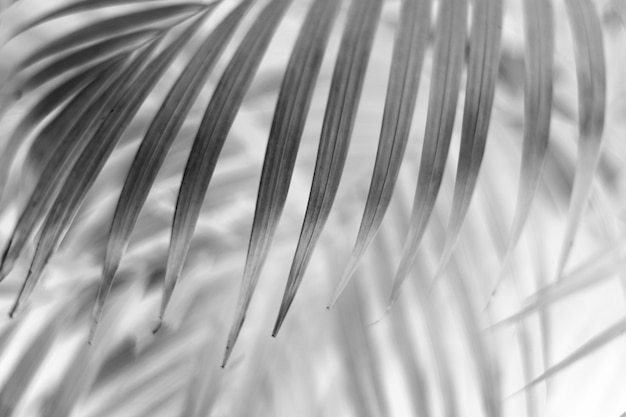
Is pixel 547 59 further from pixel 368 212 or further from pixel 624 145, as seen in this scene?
pixel 624 145

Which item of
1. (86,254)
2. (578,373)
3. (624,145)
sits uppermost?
(86,254)

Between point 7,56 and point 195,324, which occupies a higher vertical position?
point 7,56

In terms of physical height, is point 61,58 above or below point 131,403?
above

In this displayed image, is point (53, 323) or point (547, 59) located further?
point (53, 323)

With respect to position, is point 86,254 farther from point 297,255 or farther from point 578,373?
point 578,373

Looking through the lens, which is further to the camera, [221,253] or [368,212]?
[221,253]

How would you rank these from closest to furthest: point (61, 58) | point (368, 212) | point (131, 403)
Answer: point (368, 212), point (61, 58), point (131, 403)

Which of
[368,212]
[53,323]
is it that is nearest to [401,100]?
[368,212]

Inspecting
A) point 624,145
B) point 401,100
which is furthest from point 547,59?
point 624,145

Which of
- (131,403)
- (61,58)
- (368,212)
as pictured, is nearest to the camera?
(368,212)
